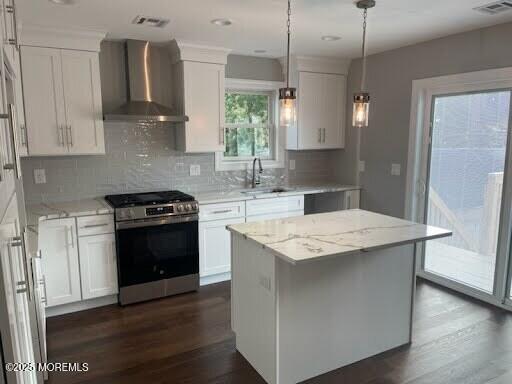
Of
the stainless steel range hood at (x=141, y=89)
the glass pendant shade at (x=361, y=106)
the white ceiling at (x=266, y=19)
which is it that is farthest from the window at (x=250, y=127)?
the glass pendant shade at (x=361, y=106)

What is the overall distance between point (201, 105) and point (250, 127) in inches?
35.6

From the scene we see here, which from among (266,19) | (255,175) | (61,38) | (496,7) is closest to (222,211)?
(255,175)

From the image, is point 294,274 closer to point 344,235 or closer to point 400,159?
point 344,235

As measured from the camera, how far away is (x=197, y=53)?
12.6 ft

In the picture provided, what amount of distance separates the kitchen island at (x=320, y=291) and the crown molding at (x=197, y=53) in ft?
6.67

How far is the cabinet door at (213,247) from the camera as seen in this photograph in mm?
3873

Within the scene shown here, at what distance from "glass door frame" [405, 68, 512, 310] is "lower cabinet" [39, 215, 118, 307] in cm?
311

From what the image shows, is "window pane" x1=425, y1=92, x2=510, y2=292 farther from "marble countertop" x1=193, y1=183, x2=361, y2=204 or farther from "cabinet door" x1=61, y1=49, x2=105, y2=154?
"cabinet door" x1=61, y1=49, x2=105, y2=154

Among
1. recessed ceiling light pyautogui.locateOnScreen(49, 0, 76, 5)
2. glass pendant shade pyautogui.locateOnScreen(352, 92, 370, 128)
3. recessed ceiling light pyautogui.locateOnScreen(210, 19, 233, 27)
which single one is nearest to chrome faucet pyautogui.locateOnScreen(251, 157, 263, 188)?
recessed ceiling light pyautogui.locateOnScreen(210, 19, 233, 27)

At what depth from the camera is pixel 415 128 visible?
3.99 meters

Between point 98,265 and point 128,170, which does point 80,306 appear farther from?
point 128,170

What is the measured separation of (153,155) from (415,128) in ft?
9.15

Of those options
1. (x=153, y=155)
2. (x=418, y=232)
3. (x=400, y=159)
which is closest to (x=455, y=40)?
(x=400, y=159)

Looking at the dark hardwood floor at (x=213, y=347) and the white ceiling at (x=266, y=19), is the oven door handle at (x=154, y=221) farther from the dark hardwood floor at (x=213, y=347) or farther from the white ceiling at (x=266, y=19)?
the white ceiling at (x=266, y=19)
